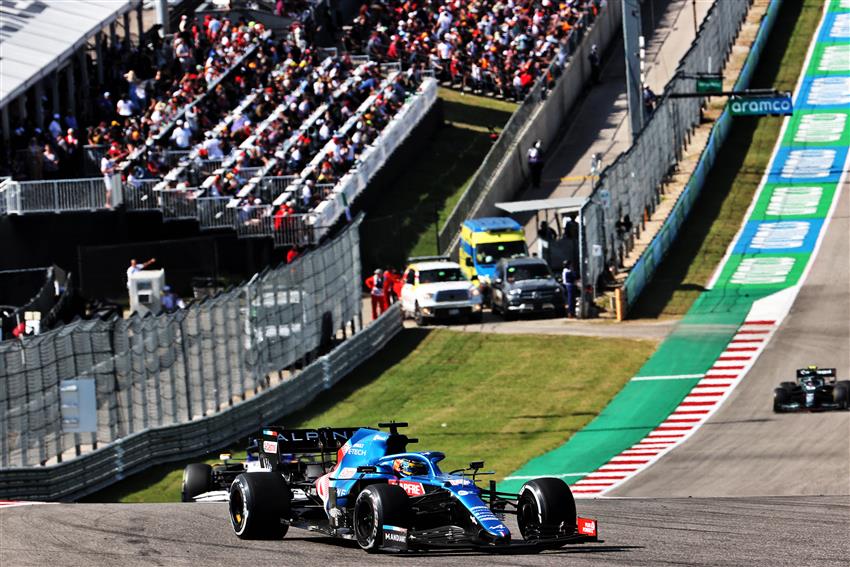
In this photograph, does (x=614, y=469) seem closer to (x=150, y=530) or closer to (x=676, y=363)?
(x=676, y=363)

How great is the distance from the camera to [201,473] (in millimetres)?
23938

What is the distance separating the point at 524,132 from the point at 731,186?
6.76 metres

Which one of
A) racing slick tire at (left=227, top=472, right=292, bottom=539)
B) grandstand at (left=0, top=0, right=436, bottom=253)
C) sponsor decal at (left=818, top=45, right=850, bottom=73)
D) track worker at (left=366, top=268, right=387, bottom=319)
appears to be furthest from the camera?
sponsor decal at (left=818, top=45, right=850, bottom=73)

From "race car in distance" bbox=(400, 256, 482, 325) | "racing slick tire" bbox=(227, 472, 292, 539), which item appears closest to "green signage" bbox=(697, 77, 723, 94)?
"race car in distance" bbox=(400, 256, 482, 325)

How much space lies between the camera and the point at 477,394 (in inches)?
1435

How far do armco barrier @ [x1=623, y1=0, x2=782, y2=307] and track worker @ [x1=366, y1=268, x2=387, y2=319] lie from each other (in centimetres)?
619

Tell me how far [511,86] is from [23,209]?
19.9 metres

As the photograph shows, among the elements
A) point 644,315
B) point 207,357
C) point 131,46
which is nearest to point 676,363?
point 644,315

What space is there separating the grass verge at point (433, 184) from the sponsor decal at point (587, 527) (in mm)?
30990

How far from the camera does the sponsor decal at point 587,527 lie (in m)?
16.5

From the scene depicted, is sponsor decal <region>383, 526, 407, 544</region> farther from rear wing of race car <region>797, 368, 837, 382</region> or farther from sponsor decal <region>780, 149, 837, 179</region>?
sponsor decal <region>780, 149, 837, 179</region>

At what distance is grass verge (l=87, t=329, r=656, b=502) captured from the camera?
1259 inches

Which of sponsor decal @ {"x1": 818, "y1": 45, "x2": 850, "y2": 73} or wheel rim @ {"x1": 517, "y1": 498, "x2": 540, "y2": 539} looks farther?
sponsor decal @ {"x1": 818, "y1": 45, "x2": 850, "y2": 73}

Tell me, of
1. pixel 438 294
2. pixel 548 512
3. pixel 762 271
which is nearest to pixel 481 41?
pixel 762 271
